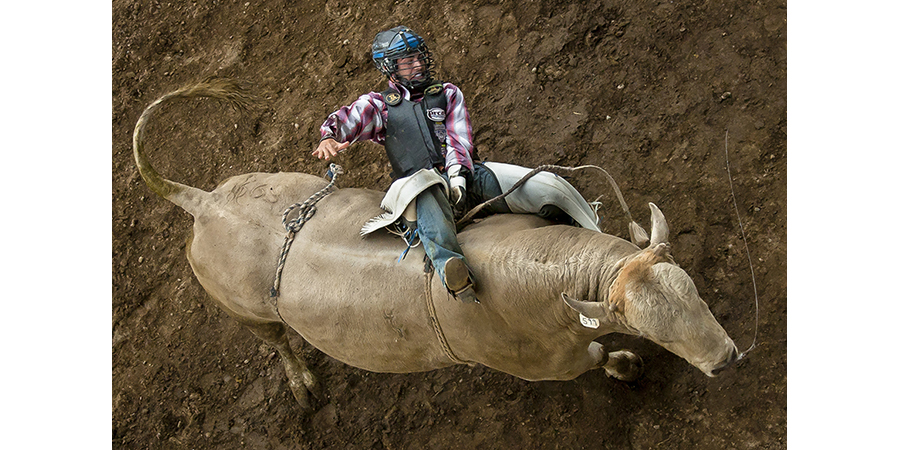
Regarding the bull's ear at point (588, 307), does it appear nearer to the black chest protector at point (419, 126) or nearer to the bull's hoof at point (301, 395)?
the black chest protector at point (419, 126)

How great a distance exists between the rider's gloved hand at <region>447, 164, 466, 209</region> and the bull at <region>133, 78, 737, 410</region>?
15 centimetres

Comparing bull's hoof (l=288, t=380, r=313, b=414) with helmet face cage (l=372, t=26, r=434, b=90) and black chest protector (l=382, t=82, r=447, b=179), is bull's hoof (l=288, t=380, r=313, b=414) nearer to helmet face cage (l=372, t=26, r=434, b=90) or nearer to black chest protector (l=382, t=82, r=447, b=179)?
black chest protector (l=382, t=82, r=447, b=179)

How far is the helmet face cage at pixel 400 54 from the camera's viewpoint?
2.96m

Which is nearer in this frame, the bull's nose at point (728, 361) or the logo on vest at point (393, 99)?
the bull's nose at point (728, 361)

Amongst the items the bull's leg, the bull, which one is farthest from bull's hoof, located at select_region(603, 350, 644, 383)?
the bull's leg

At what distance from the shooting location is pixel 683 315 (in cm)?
229

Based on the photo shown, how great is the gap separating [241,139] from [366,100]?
2926mm

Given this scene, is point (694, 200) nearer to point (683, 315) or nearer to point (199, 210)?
point (683, 315)

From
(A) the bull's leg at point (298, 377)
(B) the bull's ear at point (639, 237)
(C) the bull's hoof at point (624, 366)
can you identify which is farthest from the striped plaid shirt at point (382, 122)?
(A) the bull's leg at point (298, 377)

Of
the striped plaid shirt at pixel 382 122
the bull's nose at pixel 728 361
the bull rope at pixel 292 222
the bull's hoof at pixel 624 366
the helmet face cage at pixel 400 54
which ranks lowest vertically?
the bull's hoof at pixel 624 366

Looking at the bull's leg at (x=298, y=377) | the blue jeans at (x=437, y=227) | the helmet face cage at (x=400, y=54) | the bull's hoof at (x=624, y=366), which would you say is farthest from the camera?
the bull's leg at (x=298, y=377)

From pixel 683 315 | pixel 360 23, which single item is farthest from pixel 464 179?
pixel 360 23

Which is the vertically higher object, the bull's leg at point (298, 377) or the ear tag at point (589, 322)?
the ear tag at point (589, 322)

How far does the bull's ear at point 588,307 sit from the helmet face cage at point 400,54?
125cm
